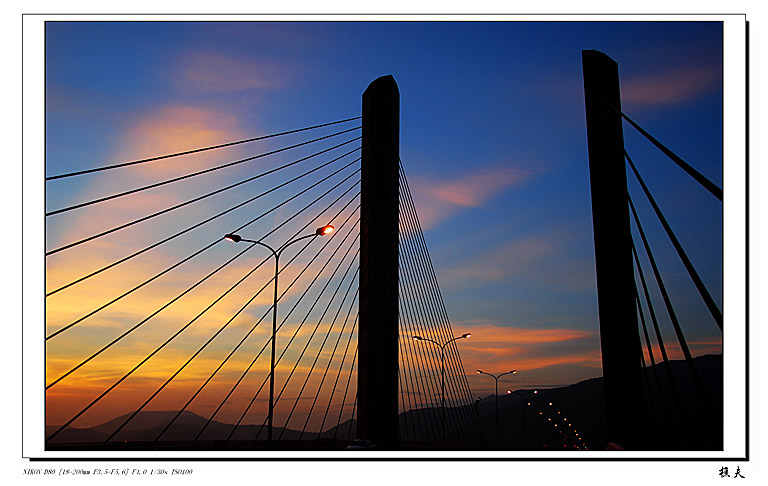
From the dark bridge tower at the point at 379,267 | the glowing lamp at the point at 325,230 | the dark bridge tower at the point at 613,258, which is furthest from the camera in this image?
the glowing lamp at the point at 325,230

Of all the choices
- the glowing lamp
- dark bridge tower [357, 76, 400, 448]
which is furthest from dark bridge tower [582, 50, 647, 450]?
the glowing lamp

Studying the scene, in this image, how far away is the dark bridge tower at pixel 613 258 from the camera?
534 centimetres

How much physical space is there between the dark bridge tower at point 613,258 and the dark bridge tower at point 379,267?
463cm

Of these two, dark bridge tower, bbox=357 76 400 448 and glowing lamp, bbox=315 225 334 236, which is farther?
glowing lamp, bbox=315 225 334 236

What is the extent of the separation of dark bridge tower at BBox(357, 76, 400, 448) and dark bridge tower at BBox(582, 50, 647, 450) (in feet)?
15.2

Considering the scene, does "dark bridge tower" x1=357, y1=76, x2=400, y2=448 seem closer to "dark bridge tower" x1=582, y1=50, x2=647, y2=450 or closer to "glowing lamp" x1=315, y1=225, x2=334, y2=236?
"glowing lamp" x1=315, y1=225, x2=334, y2=236

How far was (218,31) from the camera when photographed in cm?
741

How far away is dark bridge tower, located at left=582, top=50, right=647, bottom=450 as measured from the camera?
17.5ft

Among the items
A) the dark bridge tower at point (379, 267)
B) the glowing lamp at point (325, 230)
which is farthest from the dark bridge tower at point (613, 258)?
the glowing lamp at point (325, 230)

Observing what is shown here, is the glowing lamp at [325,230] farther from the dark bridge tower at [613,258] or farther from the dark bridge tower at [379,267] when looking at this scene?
the dark bridge tower at [613,258]

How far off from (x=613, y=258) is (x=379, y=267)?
16.7 feet

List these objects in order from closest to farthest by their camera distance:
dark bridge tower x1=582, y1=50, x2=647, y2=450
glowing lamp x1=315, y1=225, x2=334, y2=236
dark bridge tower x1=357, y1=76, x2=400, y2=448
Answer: dark bridge tower x1=582, y1=50, x2=647, y2=450 → dark bridge tower x1=357, y1=76, x2=400, y2=448 → glowing lamp x1=315, y1=225, x2=334, y2=236
